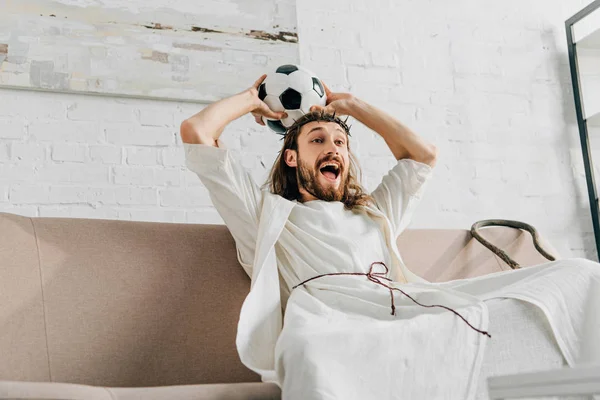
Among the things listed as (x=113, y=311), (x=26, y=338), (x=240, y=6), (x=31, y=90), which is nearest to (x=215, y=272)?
(x=113, y=311)

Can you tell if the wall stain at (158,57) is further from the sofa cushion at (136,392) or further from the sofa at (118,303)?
the sofa cushion at (136,392)

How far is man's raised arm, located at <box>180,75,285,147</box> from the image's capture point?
6.79ft

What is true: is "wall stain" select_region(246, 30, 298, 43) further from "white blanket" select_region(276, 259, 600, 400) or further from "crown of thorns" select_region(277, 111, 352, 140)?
"white blanket" select_region(276, 259, 600, 400)

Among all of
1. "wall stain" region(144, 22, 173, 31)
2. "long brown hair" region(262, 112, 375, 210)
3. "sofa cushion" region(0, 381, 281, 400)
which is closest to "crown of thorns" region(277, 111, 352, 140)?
"long brown hair" region(262, 112, 375, 210)

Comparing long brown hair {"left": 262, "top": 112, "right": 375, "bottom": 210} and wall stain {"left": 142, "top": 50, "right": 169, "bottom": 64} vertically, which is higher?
wall stain {"left": 142, "top": 50, "right": 169, "bottom": 64}

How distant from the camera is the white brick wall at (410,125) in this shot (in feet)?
8.12

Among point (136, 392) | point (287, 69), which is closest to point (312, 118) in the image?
point (287, 69)

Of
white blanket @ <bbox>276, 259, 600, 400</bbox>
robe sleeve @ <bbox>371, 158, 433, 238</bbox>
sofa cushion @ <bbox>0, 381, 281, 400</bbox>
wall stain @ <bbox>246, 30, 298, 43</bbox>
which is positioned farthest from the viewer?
wall stain @ <bbox>246, 30, 298, 43</bbox>

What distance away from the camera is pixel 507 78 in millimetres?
3213

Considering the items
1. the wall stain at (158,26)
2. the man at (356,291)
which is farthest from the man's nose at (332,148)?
the wall stain at (158,26)

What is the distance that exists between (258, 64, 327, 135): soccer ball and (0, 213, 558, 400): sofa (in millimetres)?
417

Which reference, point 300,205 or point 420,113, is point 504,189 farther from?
point 300,205

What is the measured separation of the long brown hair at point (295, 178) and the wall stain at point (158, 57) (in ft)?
2.11

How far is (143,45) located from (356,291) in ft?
4.42
